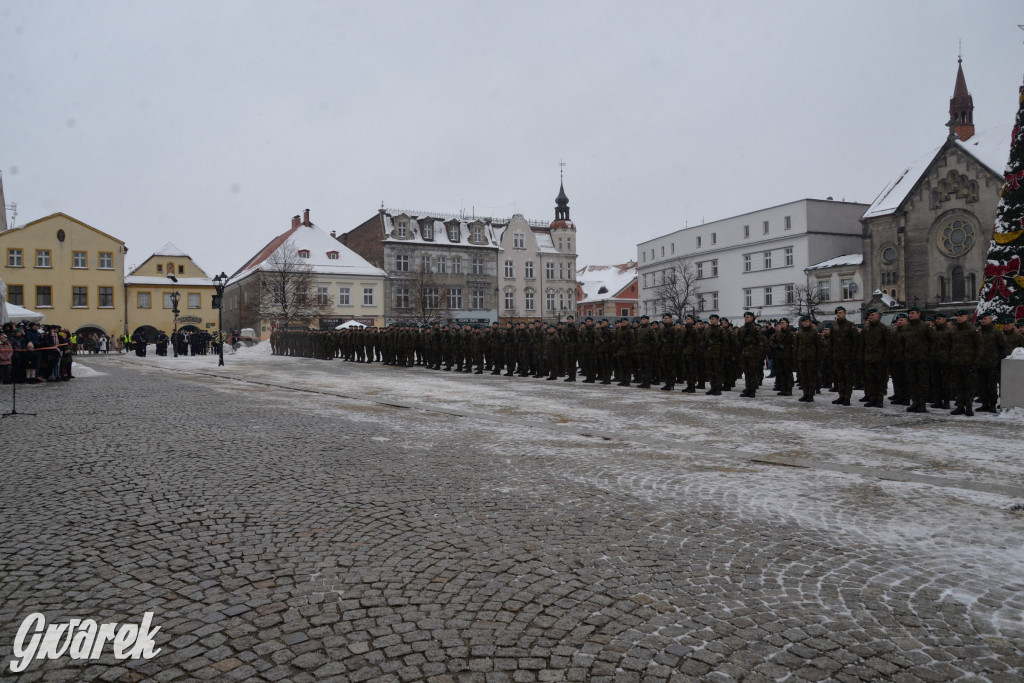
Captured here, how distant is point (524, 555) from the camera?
14.9 ft

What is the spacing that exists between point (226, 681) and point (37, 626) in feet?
4.32

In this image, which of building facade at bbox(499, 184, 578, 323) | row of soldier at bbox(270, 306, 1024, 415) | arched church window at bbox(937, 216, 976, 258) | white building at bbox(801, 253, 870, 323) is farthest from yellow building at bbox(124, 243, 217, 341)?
arched church window at bbox(937, 216, 976, 258)

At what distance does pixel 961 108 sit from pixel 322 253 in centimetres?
6809

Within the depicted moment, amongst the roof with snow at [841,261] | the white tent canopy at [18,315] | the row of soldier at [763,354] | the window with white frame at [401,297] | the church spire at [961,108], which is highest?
the church spire at [961,108]

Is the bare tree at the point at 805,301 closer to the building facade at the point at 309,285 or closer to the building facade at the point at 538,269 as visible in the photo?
the building facade at the point at 538,269

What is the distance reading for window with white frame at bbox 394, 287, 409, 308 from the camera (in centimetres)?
6600

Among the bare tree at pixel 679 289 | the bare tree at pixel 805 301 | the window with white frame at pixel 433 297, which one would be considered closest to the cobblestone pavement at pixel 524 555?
the bare tree at pixel 805 301

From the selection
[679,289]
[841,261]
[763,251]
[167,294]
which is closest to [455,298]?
[679,289]

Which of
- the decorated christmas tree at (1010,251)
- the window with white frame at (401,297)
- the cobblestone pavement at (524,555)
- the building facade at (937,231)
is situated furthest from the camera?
the window with white frame at (401,297)

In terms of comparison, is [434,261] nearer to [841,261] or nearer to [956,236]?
[841,261]

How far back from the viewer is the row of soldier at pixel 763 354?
12.8 metres

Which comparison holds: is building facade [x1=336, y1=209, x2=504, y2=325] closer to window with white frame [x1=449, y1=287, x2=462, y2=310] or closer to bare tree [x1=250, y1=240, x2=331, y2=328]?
window with white frame [x1=449, y1=287, x2=462, y2=310]

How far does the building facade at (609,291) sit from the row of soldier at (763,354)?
2503 inches

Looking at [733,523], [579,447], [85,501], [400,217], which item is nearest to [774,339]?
[579,447]
